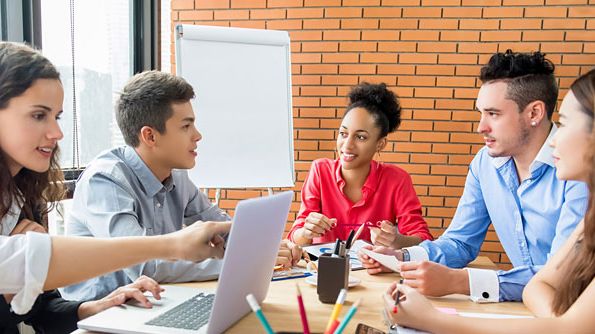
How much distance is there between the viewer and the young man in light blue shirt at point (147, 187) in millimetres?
1447

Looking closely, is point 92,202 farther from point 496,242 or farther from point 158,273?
point 496,242

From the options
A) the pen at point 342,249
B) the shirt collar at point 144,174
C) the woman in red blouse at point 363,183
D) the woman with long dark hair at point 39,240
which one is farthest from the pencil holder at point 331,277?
the woman in red blouse at point 363,183

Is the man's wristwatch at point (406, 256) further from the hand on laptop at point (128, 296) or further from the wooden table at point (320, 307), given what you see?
the hand on laptop at point (128, 296)

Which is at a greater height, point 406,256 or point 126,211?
point 126,211

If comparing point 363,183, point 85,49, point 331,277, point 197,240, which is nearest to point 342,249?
point 331,277

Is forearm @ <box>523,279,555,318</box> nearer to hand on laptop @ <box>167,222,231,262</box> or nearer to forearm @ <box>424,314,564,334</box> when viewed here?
forearm @ <box>424,314,564,334</box>

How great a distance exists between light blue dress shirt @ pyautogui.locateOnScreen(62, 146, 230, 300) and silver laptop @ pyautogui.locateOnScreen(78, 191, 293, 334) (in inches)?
7.2

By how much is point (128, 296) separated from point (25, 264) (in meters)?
0.29

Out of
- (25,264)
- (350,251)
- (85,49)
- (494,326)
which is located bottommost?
(350,251)

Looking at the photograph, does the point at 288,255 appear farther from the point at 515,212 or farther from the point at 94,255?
the point at 515,212

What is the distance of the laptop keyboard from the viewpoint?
101cm

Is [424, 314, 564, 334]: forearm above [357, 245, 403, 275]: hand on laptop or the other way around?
above

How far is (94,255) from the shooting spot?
0.96 metres

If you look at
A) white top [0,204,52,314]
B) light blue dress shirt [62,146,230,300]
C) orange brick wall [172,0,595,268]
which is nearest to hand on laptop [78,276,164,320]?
light blue dress shirt [62,146,230,300]
